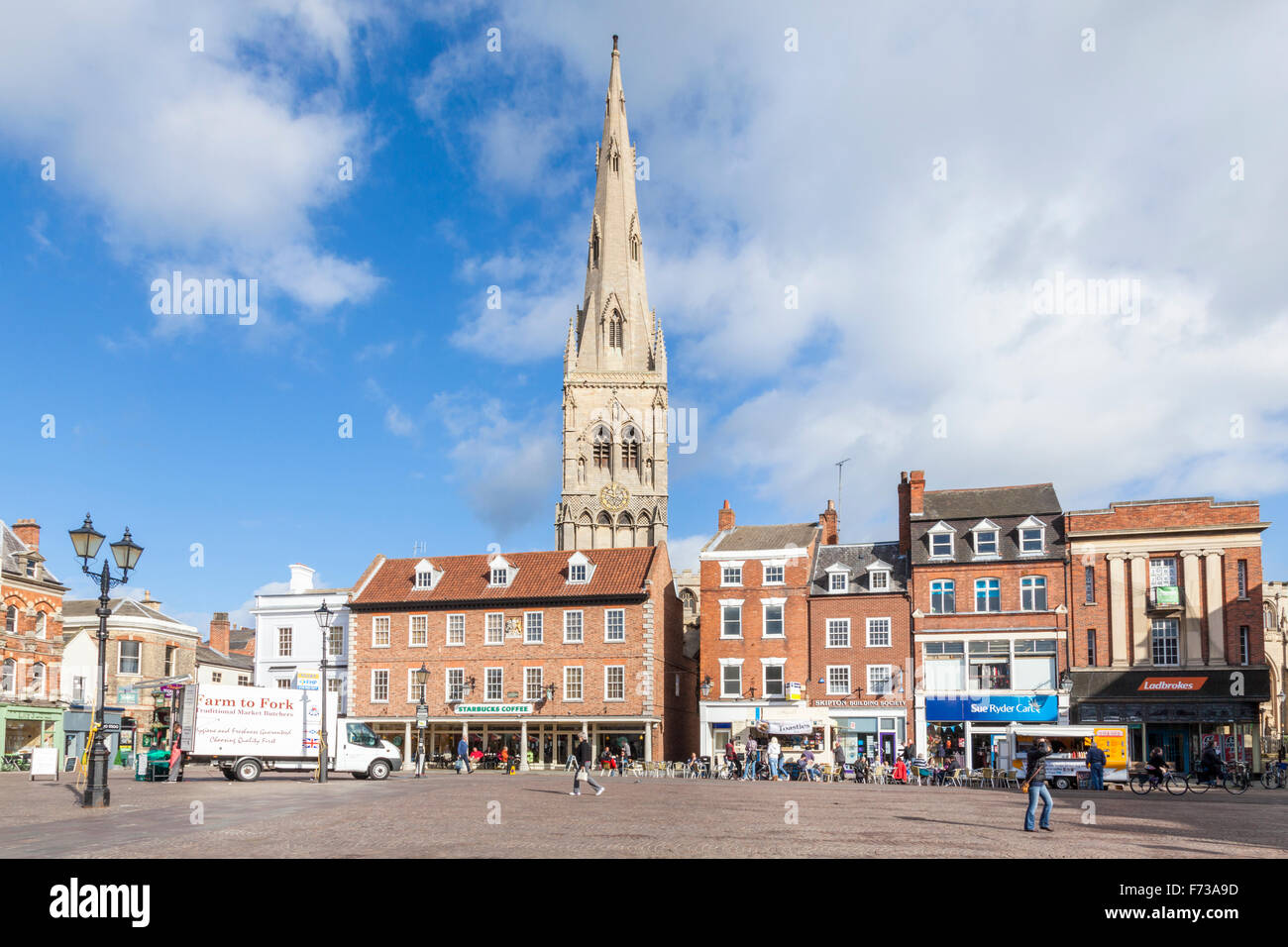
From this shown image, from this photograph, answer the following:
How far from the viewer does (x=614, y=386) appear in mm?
101562

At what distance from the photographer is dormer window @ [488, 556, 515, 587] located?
5869cm

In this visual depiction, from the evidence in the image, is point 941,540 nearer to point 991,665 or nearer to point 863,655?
point 991,665

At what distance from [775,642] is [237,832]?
39.4 m

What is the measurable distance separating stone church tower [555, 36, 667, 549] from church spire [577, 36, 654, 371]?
91 mm

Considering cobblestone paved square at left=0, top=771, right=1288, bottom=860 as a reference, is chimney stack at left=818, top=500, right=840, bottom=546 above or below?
above

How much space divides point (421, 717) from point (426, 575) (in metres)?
13.9

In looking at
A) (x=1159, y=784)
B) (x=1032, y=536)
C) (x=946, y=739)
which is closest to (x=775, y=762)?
(x=946, y=739)

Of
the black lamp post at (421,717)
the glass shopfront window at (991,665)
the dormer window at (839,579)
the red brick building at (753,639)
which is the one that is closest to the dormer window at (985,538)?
the glass shopfront window at (991,665)

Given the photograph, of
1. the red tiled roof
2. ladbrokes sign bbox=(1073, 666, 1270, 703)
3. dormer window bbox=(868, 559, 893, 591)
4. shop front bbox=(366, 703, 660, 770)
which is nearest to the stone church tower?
the red tiled roof

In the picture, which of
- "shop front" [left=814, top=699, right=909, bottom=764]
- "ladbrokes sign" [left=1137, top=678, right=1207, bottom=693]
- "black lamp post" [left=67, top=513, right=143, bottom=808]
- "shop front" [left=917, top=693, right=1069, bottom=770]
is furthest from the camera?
"shop front" [left=814, top=699, right=909, bottom=764]

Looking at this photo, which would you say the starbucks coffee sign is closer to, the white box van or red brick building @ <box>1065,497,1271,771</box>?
the white box van

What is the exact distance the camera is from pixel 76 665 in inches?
2410

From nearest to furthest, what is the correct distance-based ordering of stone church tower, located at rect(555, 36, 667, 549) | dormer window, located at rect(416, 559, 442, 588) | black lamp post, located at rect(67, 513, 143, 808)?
1. black lamp post, located at rect(67, 513, 143, 808)
2. dormer window, located at rect(416, 559, 442, 588)
3. stone church tower, located at rect(555, 36, 667, 549)
